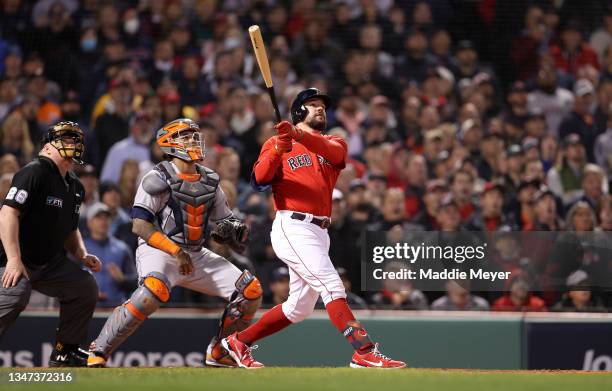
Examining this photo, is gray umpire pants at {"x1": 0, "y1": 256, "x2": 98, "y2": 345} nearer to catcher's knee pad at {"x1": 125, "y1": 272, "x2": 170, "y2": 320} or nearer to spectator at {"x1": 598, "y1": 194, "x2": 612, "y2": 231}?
catcher's knee pad at {"x1": 125, "y1": 272, "x2": 170, "y2": 320}

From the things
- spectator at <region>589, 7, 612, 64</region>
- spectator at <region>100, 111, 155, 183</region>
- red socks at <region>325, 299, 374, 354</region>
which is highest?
spectator at <region>589, 7, 612, 64</region>

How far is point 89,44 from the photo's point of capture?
44.1 feet

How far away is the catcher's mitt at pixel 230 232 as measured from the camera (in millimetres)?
6867

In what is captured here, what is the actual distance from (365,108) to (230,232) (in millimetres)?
6156

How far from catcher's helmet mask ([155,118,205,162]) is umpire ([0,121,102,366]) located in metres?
0.50

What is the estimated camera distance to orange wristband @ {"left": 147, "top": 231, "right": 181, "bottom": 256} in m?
6.55

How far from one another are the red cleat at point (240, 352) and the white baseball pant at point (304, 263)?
33 centimetres

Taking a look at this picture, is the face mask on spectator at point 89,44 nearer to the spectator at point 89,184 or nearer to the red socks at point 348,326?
the spectator at point 89,184

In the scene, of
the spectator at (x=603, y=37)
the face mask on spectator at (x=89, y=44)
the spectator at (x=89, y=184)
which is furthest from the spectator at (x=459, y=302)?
the face mask on spectator at (x=89, y=44)

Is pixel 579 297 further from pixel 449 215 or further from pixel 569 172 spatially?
pixel 569 172

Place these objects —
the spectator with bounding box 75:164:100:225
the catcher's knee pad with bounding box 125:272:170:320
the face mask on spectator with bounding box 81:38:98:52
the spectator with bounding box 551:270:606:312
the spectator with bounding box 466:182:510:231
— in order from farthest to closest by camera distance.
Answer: the face mask on spectator with bounding box 81:38:98:52 < the spectator with bounding box 75:164:100:225 < the spectator with bounding box 466:182:510:231 < the spectator with bounding box 551:270:606:312 < the catcher's knee pad with bounding box 125:272:170:320

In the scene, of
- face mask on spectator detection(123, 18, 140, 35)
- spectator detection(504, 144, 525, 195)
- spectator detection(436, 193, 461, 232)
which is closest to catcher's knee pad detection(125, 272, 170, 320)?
spectator detection(436, 193, 461, 232)

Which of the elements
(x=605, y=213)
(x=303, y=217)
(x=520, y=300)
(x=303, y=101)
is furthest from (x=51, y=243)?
(x=605, y=213)

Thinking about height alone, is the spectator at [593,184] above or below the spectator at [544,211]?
above
